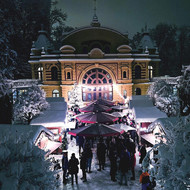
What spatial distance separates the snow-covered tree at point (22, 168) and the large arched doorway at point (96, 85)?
24616 millimetres

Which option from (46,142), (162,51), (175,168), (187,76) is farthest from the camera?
(162,51)

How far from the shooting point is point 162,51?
50.6 metres

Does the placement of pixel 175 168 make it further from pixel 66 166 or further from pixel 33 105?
pixel 33 105

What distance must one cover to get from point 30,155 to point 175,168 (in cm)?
295

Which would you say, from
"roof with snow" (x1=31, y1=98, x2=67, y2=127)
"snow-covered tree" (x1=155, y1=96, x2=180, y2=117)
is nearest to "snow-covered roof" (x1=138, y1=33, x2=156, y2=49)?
"snow-covered tree" (x1=155, y1=96, x2=180, y2=117)

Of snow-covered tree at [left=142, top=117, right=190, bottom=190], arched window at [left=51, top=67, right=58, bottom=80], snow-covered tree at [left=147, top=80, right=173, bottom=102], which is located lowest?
snow-covered tree at [left=142, top=117, right=190, bottom=190]

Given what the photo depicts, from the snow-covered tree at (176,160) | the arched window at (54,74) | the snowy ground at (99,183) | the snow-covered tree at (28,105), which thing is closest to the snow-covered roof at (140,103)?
the snow-covered tree at (28,105)

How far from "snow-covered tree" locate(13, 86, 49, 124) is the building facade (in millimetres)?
11980

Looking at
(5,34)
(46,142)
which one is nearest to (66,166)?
(46,142)

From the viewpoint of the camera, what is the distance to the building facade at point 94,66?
2802 cm

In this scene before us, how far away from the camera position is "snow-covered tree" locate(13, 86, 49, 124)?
1512cm

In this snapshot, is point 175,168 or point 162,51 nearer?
point 175,168

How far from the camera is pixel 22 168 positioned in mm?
3488

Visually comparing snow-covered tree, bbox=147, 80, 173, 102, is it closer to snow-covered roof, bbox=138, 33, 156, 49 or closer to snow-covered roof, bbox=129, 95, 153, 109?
snow-covered roof, bbox=129, 95, 153, 109
